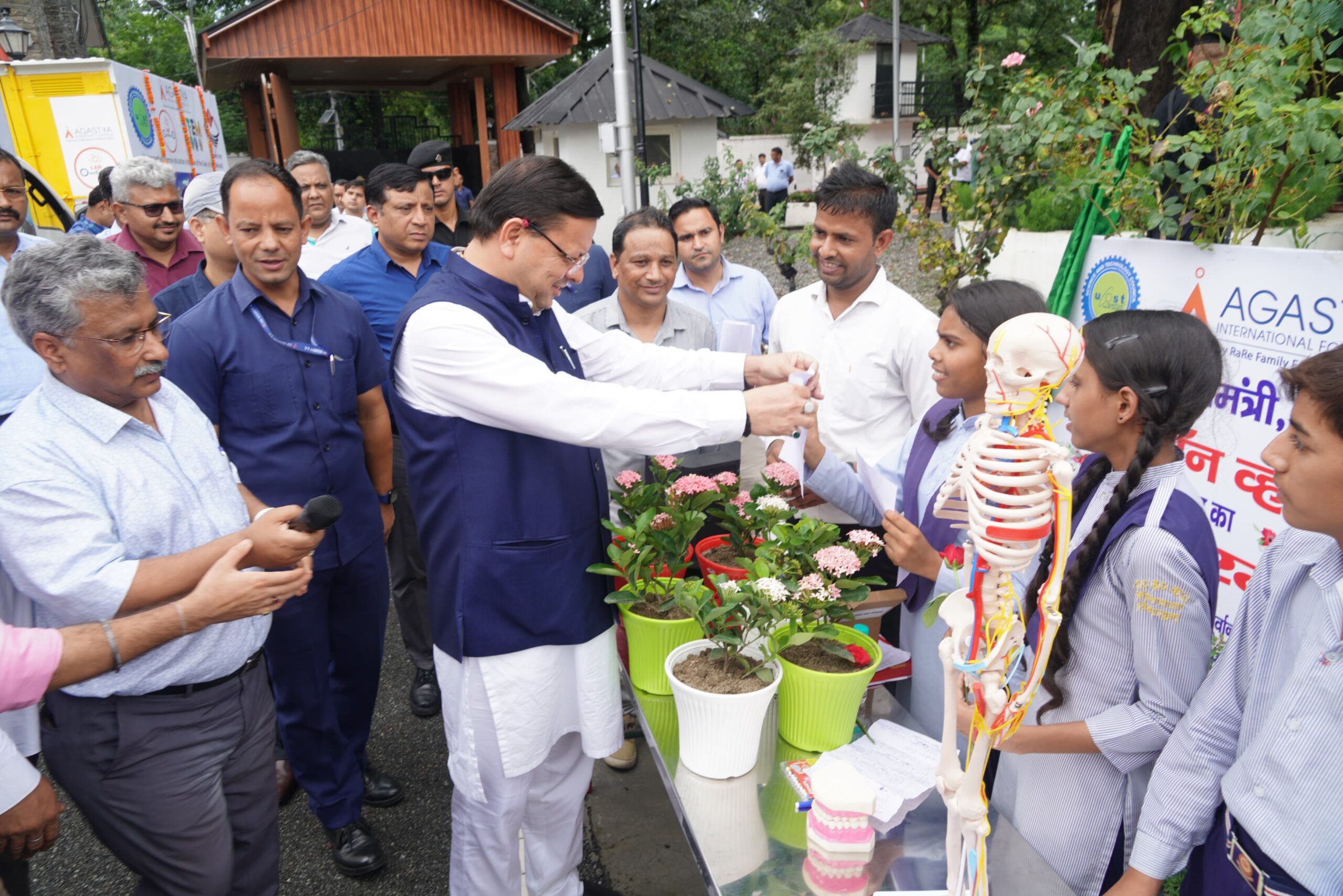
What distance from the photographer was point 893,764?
1.77 m

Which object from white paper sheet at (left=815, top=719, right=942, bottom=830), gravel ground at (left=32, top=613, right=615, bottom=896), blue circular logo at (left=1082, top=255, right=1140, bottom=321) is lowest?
gravel ground at (left=32, top=613, right=615, bottom=896)

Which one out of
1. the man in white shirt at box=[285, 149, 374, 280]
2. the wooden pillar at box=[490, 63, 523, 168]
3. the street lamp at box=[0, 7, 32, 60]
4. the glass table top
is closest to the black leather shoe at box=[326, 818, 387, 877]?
the glass table top

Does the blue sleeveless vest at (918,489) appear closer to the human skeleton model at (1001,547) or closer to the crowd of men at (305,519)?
the crowd of men at (305,519)

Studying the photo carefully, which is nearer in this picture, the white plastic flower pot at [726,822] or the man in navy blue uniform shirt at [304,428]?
the white plastic flower pot at [726,822]

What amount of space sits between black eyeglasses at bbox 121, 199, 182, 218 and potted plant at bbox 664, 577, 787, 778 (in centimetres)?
336

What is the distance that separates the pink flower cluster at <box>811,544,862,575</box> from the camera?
1833 mm

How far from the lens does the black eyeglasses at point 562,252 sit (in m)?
2.01

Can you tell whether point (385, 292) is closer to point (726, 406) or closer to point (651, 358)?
point (651, 358)

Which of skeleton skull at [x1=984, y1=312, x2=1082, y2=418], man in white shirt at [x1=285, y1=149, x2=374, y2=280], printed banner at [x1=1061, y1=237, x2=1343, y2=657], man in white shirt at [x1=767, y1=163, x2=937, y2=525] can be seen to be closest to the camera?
skeleton skull at [x1=984, y1=312, x2=1082, y2=418]

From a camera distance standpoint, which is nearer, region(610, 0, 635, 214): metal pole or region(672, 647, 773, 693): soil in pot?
region(672, 647, 773, 693): soil in pot

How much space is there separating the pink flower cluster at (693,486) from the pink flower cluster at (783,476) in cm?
16

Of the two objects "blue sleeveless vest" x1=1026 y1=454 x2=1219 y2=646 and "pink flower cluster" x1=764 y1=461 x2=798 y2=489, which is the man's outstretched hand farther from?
"blue sleeveless vest" x1=1026 y1=454 x2=1219 y2=646

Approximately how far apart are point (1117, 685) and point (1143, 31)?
5.94 meters

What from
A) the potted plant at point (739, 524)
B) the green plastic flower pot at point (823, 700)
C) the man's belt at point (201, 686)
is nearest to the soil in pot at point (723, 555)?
the potted plant at point (739, 524)
